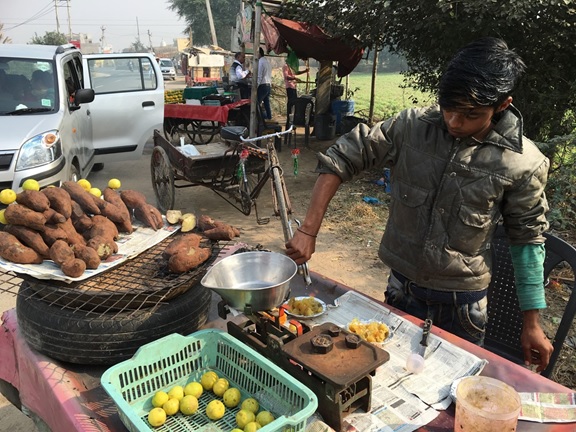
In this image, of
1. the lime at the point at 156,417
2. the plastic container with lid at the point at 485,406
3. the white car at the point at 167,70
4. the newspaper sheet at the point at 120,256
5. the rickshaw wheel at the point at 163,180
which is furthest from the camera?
the white car at the point at 167,70

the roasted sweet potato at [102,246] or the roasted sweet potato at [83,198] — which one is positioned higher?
the roasted sweet potato at [83,198]

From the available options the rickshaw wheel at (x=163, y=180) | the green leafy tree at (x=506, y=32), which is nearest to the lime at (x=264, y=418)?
the rickshaw wheel at (x=163, y=180)

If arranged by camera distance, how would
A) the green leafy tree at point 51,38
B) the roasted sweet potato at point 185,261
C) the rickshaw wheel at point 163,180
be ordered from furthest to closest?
the green leafy tree at point 51,38 → the rickshaw wheel at point 163,180 → the roasted sweet potato at point 185,261

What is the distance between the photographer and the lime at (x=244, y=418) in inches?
54.9

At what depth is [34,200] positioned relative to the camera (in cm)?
200

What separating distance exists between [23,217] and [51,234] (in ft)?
0.45

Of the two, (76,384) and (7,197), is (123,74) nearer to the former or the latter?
(7,197)

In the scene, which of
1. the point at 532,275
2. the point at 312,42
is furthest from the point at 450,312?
the point at 312,42

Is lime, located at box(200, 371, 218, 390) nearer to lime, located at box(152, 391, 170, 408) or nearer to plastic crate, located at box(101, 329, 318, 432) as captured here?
plastic crate, located at box(101, 329, 318, 432)

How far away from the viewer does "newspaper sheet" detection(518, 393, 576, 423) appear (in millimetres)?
1544

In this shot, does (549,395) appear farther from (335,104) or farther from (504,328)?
(335,104)

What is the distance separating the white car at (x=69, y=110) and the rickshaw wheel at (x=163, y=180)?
945 mm

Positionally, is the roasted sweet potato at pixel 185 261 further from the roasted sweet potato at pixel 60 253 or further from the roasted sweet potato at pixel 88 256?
the roasted sweet potato at pixel 60 253

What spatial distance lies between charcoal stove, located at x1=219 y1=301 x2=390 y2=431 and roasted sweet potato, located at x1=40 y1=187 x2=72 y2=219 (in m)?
1.06
